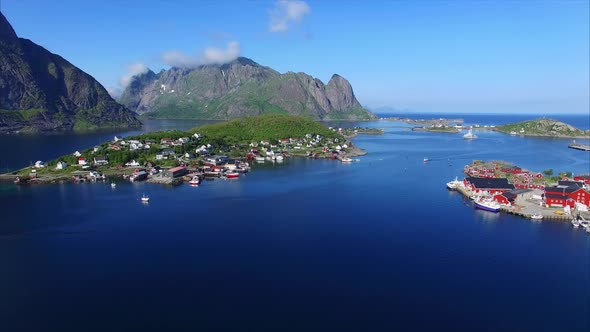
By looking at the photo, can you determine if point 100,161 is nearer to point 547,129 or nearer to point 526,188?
point 526,188

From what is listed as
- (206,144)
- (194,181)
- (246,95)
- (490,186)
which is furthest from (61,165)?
(246,95)

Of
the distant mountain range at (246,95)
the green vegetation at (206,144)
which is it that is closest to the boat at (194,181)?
the green vegetation at (206,144)

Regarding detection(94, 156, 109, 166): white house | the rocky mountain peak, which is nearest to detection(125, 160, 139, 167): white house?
detection(94, 156, 109, 166): white house

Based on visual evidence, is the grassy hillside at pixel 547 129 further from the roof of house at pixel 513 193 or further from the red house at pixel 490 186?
the roof of house at pixel 513 193

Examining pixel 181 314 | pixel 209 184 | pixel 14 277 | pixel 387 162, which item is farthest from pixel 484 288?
pixel 387 162

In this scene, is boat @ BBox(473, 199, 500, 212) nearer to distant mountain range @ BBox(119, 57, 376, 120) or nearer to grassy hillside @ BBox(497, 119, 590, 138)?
grassy hillside @ BBox(497, 119, 590, 138)

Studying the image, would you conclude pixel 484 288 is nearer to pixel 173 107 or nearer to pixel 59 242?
pixel 59 242
